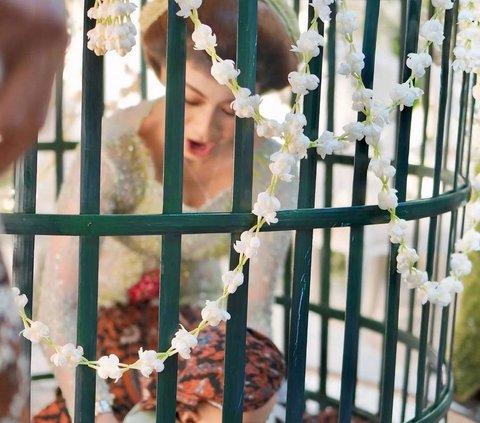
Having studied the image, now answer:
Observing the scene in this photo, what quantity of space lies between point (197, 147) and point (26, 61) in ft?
2.89

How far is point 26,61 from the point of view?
0.68m

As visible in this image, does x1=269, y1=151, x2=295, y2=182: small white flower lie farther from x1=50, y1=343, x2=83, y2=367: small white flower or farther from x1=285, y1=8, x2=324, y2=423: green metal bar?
x1=50, y1=343, x2=83, y2=367: small white flower

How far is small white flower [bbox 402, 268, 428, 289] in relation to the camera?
1203mm

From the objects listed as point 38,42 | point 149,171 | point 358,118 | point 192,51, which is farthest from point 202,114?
point 38,42

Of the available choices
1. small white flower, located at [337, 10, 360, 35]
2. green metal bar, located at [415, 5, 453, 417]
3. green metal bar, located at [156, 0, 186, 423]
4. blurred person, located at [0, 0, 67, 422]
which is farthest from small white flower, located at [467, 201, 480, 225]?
blurred person, located at [0, 0, 67, 422]

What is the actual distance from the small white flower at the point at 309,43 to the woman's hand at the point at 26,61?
43 centimetres

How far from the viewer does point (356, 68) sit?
3.64 feet

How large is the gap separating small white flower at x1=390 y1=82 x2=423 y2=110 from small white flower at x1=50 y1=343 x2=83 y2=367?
52 cm

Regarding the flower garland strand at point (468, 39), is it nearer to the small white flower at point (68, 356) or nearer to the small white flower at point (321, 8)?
the small white flower at point (321, 8)

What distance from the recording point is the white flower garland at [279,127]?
1.00m

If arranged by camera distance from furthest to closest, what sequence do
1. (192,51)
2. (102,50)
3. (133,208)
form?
1. (133,208)
2. (192,51)
3. (102,50)

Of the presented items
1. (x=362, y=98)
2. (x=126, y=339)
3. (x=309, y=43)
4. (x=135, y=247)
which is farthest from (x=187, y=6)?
(x=126, y=339)

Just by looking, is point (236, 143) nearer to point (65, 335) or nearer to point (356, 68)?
point (356, 68)

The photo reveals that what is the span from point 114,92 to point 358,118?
4.84 feet
